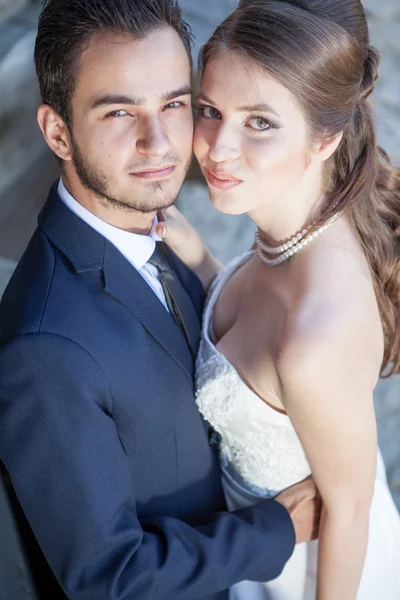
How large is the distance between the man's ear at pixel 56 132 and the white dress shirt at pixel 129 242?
0.08 meters

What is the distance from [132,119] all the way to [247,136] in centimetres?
31

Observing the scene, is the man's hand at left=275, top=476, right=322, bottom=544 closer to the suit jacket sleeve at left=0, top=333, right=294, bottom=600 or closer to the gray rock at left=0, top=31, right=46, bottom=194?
the suit jacket sleeve at left=0, top=333, right=294, bottom=600

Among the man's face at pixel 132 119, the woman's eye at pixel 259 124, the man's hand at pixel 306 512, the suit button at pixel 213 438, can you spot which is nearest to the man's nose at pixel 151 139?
the man's face at pixel 132 119

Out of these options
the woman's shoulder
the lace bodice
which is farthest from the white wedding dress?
the woman's shoulder

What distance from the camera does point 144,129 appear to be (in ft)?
5.68

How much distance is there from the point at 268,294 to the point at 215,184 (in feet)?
1.23

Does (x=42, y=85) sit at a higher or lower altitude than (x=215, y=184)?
higher

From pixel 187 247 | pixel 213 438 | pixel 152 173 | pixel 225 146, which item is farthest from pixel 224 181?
pixel 213 438

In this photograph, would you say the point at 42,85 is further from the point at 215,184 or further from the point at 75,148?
the point at 215,184

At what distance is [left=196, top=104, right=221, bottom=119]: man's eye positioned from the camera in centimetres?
177

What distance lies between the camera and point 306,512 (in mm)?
1937

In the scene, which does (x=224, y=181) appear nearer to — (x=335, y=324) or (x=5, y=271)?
(x=335, y=324)

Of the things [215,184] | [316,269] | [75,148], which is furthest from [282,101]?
[75,148]

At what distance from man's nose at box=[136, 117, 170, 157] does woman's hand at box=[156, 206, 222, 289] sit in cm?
56
